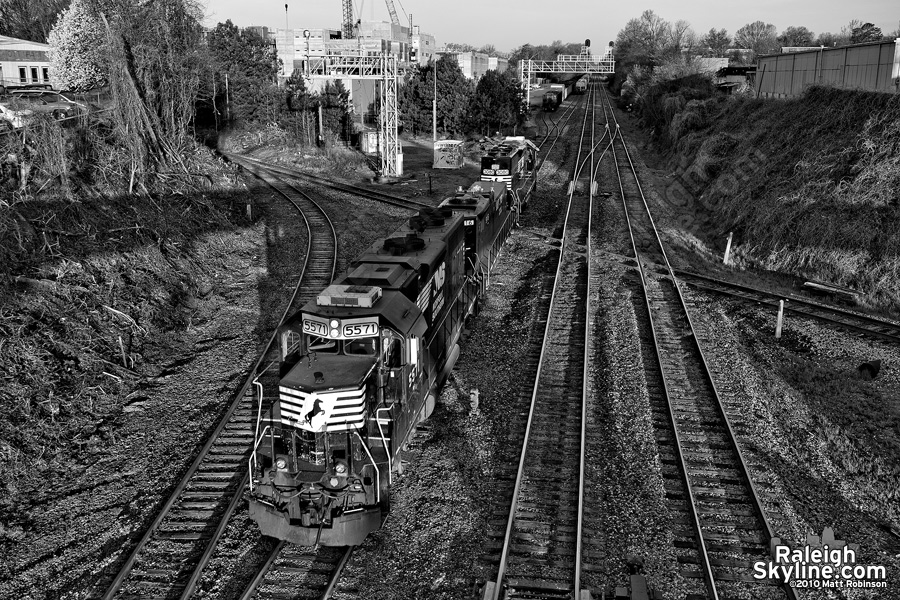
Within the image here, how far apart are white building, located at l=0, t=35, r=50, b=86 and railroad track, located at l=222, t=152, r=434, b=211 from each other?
14785 millimetres

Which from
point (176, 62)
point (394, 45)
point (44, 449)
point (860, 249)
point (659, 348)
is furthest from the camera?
point (394, 45)

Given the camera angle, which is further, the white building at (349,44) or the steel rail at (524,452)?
the white building at (349,44)

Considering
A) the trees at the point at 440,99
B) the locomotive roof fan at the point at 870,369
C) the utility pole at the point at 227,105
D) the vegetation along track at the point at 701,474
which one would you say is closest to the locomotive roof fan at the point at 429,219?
the vegetation along track at the point at 701,474

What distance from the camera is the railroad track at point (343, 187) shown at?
3706 centimetres

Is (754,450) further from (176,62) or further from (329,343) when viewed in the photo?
(176,62)

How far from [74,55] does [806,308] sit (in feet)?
143

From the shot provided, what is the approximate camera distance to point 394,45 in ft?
146

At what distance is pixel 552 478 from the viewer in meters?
13.2

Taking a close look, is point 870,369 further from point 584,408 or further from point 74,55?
point 74,55

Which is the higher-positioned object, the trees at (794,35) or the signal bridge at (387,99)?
the trees at (794,35)

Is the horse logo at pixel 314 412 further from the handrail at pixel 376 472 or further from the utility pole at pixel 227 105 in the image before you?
the utility pole at pixel 227 105

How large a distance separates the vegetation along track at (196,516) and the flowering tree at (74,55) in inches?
1241

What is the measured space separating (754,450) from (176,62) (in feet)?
108

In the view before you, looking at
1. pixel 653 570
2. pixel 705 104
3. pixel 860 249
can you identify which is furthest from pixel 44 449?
pixel 705 104
